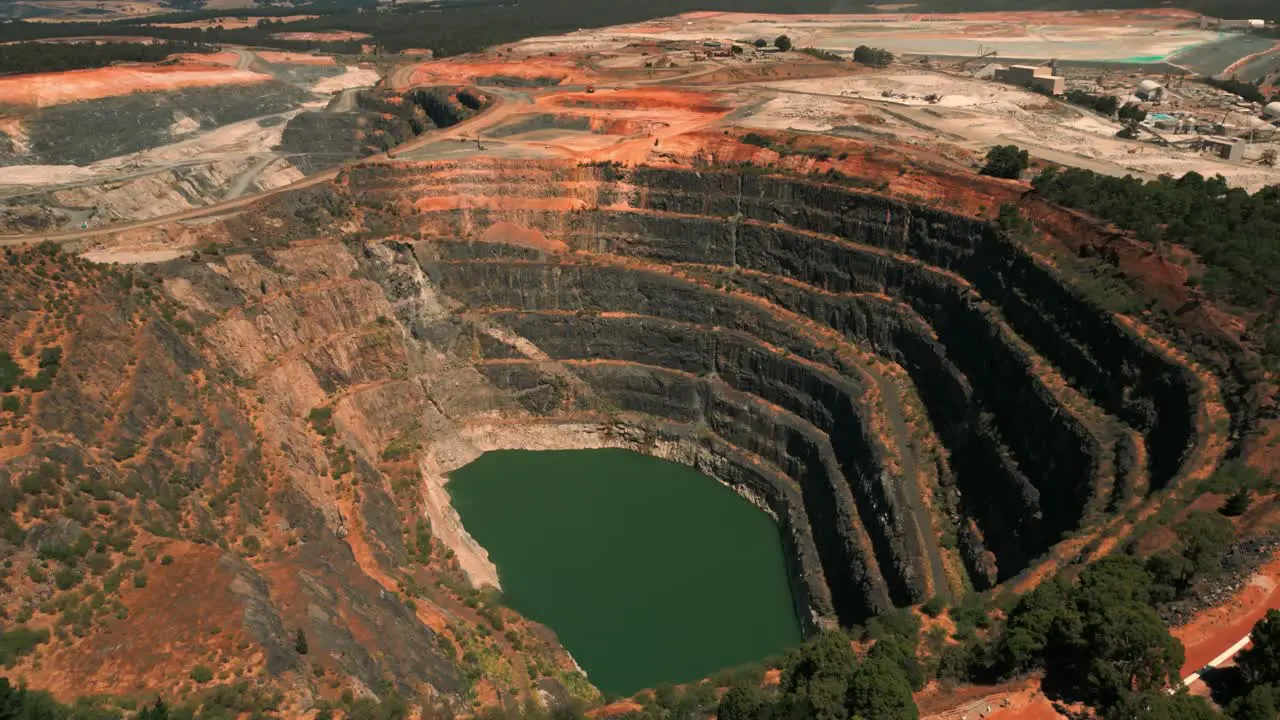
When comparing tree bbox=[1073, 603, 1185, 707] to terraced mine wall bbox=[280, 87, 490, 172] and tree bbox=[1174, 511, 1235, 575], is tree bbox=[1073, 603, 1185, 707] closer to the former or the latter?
tree bbox=[1174, 511, 1235, 575]

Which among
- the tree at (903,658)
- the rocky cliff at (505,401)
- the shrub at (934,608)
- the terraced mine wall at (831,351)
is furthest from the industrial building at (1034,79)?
the tree at (903,658)

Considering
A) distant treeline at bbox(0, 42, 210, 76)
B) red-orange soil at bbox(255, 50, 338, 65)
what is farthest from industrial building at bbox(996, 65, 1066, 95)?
distant treeline at bbox(0, 42, 210, 76)

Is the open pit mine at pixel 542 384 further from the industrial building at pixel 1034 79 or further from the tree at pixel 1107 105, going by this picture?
the industrial building at pixel 1034 79

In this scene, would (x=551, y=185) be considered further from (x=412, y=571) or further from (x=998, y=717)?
(x=998, y=717)

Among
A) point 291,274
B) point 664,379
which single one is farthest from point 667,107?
point 291,274

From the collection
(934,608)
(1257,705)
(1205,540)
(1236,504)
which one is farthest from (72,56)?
(1257,705)

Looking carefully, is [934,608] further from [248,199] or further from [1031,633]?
[248,199]
